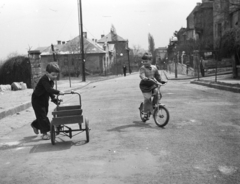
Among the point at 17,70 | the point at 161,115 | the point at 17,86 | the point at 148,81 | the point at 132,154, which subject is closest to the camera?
the point at 132,154

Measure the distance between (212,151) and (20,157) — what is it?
117 inches

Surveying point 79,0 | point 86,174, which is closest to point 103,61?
point 79,0

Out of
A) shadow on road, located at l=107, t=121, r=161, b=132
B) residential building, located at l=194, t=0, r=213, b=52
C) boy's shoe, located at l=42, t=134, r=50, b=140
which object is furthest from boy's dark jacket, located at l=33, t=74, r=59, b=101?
residential building, located at l=194, t=0, r=213, b=52

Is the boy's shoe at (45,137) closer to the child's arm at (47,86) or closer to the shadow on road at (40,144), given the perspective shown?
the shadow on road at (40,144)

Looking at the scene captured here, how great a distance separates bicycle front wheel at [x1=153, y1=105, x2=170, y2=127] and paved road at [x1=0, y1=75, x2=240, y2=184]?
0.73ft

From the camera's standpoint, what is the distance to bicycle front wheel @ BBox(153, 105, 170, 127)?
668cm

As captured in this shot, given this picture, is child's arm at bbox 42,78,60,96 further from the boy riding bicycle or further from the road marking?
the road marking

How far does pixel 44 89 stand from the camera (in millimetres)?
6141

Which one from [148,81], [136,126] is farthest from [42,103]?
[148,81]

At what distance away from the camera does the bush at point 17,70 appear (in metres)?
22.7

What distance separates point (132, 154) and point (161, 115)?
2.22 metres

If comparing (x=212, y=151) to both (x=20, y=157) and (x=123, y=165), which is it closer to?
(x=123, y=165)

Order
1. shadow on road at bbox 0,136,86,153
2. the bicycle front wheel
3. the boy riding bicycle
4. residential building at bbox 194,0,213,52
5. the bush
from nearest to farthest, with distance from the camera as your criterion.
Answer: shadow on road at bbox 0,136,86,153, the bicycle front wheel, the boy riding bicycle, the bush, residential building at bbox 194,0,213,52

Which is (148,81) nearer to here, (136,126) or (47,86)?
(136,126)
